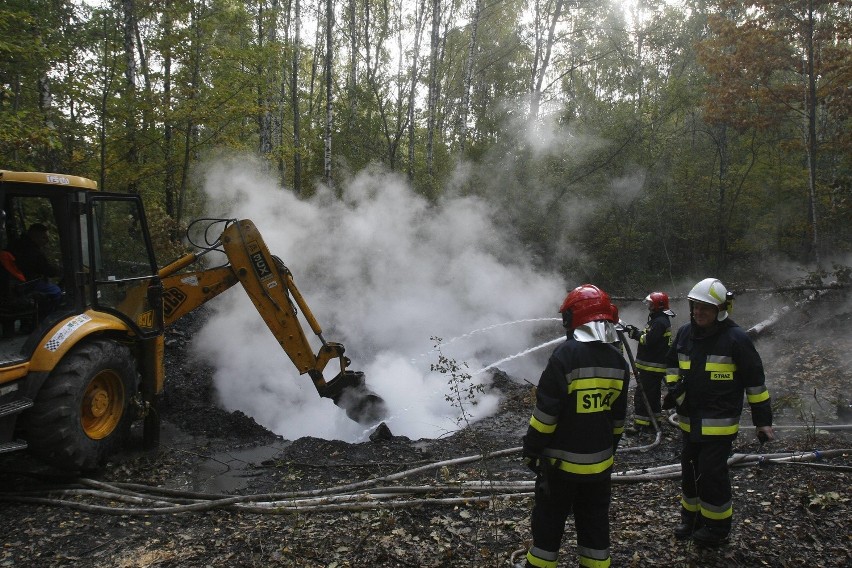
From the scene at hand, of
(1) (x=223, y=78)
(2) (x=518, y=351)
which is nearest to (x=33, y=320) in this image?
(1) (x=223, y=78)

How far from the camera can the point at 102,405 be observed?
5.71m

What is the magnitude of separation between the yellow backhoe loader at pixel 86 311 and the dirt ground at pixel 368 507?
0.55 meters

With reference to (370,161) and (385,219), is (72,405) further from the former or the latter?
(370,161)

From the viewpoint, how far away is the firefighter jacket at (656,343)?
7070 mm

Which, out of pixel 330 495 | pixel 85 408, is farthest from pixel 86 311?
pixel 330 495

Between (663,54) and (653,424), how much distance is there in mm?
19664

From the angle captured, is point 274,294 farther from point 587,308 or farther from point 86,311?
point 587,308

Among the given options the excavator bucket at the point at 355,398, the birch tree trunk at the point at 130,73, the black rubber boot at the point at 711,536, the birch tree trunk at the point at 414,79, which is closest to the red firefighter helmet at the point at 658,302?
the black rubber boot at the point at 711,536

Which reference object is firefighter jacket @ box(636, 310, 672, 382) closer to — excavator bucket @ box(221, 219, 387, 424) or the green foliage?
the green foliage

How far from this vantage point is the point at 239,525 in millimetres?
4383

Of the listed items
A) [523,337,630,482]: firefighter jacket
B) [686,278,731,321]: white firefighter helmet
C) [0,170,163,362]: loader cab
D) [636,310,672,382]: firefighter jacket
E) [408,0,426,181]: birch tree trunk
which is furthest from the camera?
[408,0,426,181]: birch tree trunk

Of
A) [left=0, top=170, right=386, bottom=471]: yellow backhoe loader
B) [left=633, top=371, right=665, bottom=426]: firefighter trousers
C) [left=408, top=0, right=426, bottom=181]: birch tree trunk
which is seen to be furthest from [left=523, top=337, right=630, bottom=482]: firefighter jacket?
[left=408, top=0, right=426, bottom=181]: birch tree trunk

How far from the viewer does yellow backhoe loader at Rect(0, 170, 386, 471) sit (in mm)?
4883

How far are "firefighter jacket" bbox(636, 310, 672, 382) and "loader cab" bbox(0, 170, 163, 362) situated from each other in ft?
20.4
